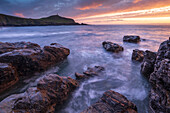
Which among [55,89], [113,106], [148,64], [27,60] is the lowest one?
[113,106]

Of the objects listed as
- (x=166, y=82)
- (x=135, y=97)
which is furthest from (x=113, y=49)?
(x=166, y=82)

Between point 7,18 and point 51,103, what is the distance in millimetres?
143179

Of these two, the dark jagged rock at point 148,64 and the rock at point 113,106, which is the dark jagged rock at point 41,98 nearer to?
the rock at point 113,106

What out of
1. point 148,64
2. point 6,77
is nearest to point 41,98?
point 6,77

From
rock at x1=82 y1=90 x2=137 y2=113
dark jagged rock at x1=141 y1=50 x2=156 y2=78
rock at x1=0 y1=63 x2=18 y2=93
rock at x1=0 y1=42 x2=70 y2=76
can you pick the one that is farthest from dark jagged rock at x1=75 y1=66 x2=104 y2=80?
rock at x1=0 y1=63 x2=18 y2=93

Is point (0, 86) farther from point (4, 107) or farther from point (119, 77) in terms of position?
point (119, 77)

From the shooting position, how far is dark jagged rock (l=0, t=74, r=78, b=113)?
2837mm

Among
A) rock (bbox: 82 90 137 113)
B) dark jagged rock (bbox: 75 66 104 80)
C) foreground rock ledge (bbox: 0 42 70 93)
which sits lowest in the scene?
dark jagged rock (bbox: 75 66 104 80)

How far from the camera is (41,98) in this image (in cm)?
316

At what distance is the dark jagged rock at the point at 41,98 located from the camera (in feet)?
9.31

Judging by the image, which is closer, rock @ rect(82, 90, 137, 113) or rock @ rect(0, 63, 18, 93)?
rock @ rect(82, 90, 137, 113)

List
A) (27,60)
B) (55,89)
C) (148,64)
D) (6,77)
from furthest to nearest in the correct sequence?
(27,60) → (148,64) → (6,77) → (55,89)

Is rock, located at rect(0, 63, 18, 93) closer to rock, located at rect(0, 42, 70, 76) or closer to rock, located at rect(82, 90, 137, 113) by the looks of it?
rock, located at rect(0, 42, 70, 76)

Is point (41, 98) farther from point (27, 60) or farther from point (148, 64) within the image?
point (148, 64)
